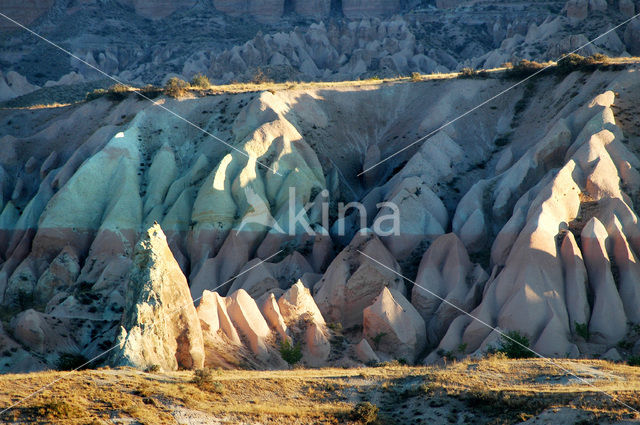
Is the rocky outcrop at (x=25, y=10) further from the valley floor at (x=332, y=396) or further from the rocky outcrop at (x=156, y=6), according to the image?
the valley floor at (x=332, y=396)

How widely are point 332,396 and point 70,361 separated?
49.2 ft

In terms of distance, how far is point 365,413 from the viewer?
23.0m

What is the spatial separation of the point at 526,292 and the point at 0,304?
84.4 ft

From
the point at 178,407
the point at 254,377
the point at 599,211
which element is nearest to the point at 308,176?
the point at 599,211

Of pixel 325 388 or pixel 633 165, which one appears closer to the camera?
pixel 325 388

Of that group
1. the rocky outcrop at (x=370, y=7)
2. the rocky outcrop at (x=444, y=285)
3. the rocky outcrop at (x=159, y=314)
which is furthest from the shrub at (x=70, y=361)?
the rocky outcrop at (x=370, y=7)

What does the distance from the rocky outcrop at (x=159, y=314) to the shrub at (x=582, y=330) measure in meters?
14.5

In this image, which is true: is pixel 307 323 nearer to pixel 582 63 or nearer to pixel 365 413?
pixel 365 413

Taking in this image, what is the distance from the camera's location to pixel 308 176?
48156 mm

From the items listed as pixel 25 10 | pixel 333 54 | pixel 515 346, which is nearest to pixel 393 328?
pixel 515 346

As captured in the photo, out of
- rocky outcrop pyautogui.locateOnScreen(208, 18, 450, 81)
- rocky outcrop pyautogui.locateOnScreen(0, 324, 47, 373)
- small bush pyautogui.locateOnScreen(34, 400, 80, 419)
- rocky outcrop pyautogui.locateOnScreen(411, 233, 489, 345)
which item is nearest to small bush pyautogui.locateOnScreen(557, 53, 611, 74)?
rocky outcrop pyautogui.locateOnScreen(411, 233, 489, 345)

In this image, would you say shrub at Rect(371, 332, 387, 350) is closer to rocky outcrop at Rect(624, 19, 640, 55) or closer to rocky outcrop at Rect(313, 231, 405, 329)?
rocky outcrop at Rect(313, 231, 405, 329)

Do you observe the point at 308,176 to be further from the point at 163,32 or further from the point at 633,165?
the point at 163,32

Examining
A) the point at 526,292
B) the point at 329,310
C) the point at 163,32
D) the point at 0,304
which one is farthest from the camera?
the point at 163,32
